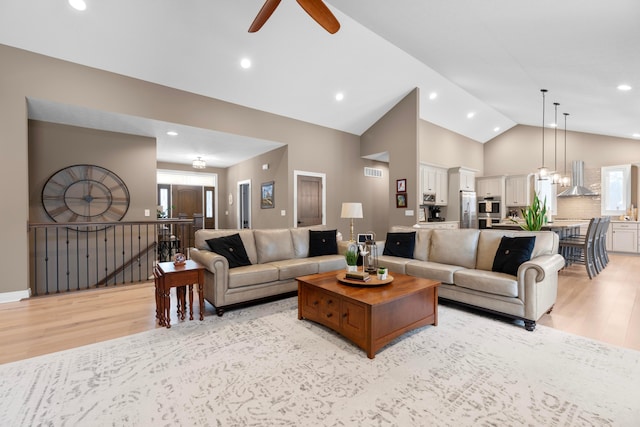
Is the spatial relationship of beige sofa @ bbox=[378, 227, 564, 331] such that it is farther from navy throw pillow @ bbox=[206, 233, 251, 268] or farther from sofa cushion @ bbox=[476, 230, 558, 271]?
navy throw pillow @ bbox=[206, 233, 251, 268]

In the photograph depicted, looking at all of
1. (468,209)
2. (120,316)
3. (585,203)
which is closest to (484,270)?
(120,316)

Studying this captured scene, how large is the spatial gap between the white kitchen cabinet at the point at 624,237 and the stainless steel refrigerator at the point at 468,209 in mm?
3131

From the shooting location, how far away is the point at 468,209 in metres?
8.41

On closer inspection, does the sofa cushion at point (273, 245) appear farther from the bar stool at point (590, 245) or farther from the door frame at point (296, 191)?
the bar stool at point (590, 245)

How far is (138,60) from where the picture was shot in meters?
4.28

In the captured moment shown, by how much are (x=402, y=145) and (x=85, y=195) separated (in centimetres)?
658

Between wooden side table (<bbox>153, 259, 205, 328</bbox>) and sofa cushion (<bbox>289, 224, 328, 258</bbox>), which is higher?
sofa cushion (<bbox>289, 224, 328, 258</bbox>)

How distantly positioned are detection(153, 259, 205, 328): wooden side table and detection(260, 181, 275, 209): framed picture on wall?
4024 mm

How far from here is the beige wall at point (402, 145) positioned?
6.55 meters

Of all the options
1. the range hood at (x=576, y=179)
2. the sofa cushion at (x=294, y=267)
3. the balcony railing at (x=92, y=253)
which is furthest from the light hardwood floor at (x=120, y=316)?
the range hood at (x=576, y=179)

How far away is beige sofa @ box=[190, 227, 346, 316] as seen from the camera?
3.27m

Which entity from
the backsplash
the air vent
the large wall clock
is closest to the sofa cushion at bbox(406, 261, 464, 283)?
the air vent

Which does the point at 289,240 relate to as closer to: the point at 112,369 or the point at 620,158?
the point at 112,369

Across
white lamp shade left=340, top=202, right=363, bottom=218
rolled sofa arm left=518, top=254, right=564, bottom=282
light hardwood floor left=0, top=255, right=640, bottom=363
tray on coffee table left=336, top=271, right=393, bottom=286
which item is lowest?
light hardwood floor left=0, top=255, right=640, bottom=363
